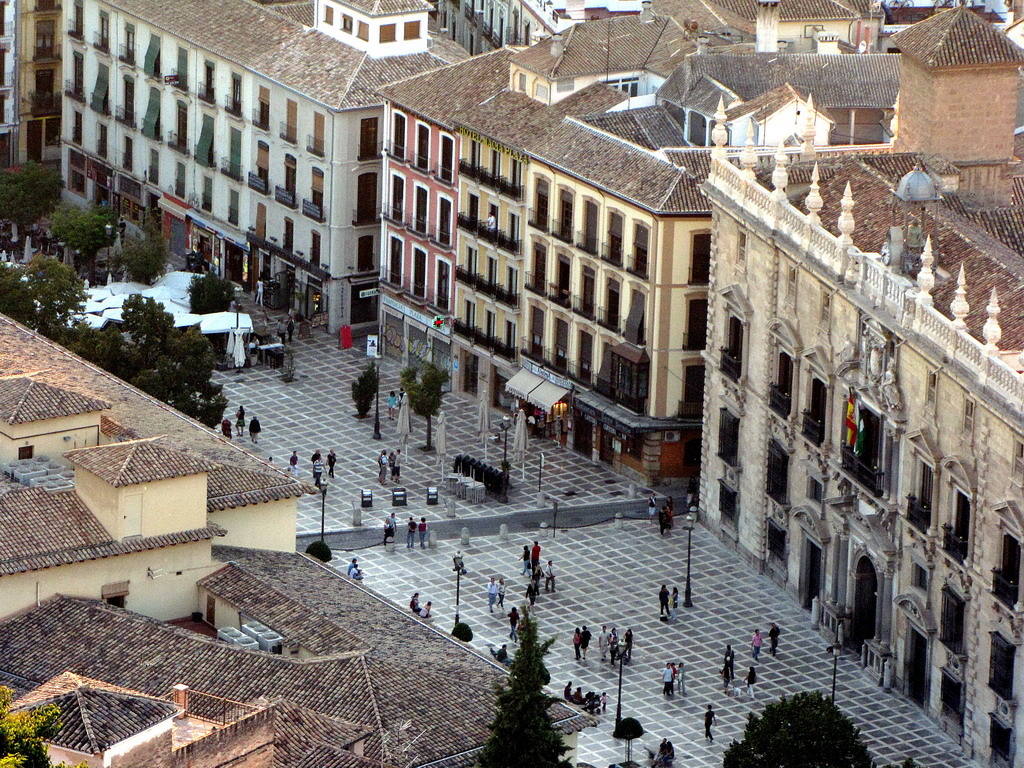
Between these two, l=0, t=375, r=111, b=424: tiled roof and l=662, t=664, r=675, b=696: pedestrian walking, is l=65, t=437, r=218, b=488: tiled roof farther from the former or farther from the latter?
l=662, t=664, r=675, b=696: pedestrian walking

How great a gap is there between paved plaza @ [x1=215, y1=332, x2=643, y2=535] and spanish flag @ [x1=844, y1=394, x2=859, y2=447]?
17.4m

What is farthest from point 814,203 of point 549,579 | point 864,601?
point 549,579

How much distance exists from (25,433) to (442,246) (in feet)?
139

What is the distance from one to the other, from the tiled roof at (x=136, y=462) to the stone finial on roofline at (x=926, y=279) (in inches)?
973

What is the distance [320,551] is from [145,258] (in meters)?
37.9

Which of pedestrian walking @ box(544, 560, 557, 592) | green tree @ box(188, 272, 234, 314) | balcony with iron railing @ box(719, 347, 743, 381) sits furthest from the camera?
green tree @ box(188, 272, 234, 314)

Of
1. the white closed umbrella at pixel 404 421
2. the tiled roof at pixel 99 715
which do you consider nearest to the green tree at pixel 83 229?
the white closed umbrella at pixel 404 421

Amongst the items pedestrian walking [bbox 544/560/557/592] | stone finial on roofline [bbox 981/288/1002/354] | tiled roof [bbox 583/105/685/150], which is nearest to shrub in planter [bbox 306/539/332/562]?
pedestrian walking [bbox 544/560/557/592]

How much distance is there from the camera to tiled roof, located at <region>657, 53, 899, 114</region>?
134m

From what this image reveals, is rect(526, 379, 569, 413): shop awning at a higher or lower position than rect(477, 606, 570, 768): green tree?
lower

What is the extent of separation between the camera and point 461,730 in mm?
89562

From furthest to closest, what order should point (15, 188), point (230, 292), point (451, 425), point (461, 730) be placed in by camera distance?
point (15, 188)
point (230, 292)
point (451, 425)
point (461, 730)

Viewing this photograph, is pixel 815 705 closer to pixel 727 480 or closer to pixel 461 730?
pixel 461 730

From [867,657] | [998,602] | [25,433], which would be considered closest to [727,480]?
[867,657]
